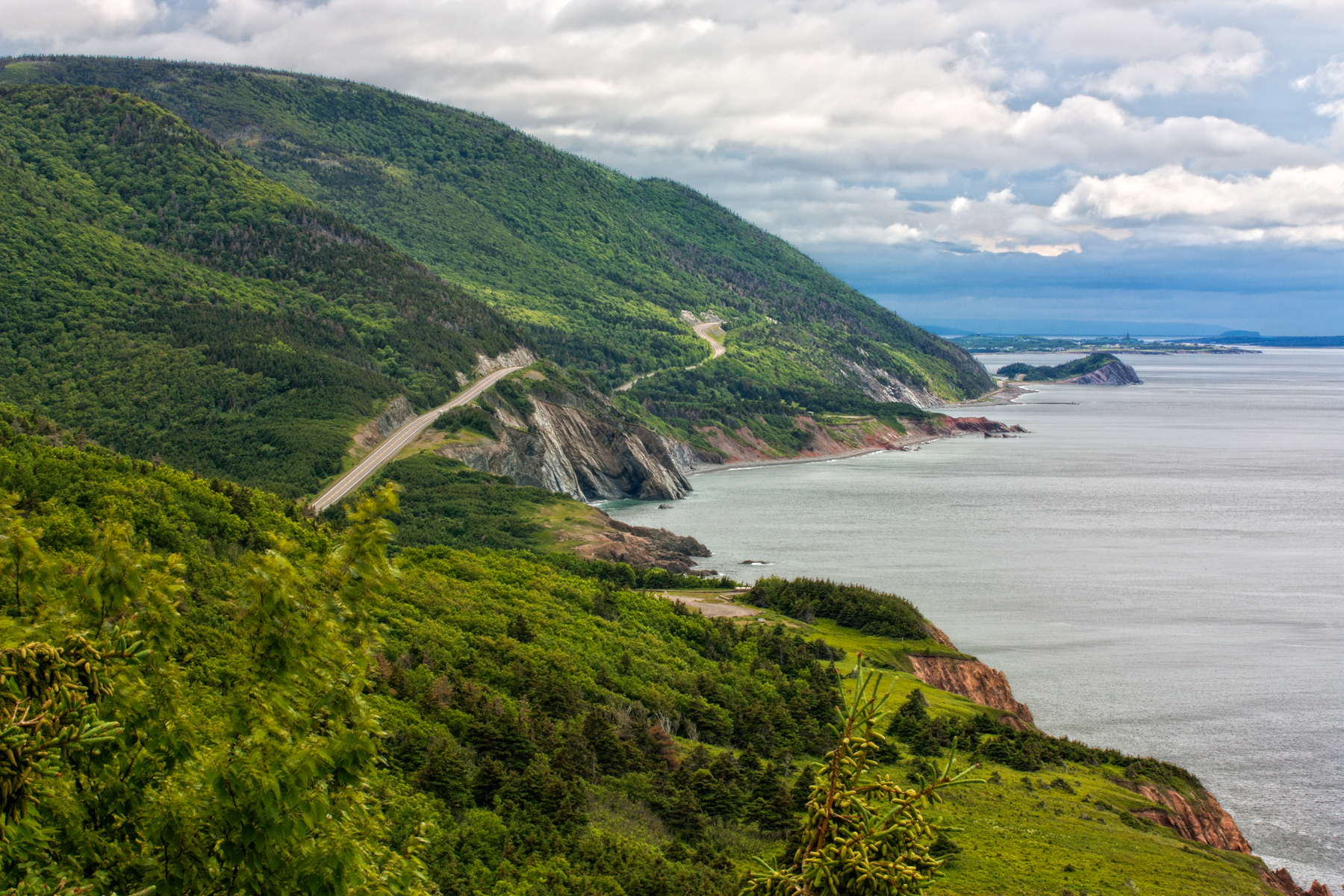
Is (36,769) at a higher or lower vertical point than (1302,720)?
higher

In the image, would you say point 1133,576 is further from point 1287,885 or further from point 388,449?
point 388,449

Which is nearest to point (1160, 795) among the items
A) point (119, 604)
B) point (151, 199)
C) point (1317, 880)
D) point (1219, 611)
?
point (1317, 880)

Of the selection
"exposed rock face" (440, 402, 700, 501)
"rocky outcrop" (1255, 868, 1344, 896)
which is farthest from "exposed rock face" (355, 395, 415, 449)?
"rocky outcrop" (1255, 868, 1344, 896)

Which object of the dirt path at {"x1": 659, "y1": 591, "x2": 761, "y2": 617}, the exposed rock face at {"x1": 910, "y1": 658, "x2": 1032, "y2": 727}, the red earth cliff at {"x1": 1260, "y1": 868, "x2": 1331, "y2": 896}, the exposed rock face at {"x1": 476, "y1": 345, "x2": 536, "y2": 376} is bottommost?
the red earth cliff at {"x1": 1260, "y1": 868, "x2": 1331, "y2": 896}

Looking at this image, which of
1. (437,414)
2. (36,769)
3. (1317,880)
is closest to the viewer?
→ (36,769)

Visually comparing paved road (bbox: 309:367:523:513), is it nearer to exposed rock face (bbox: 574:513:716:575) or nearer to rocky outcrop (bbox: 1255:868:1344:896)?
exposed rock face (bbox: 574:513:716:575)

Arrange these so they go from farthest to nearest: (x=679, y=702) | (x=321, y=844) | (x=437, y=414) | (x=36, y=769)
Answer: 1. (x=437, y=414)
2. (x=679, y=702)
3. (x=321, y=844)
4. (x=36, y=769)

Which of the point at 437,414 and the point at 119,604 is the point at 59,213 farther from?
the point at 119,604

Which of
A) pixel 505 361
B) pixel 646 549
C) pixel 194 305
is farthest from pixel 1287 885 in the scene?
pixel 505 361
